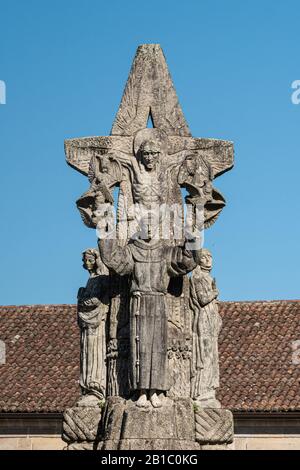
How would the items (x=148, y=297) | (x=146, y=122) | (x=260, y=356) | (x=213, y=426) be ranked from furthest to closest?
(x=260, y=356), (x=146, y=122), (x=213, y=426), (x=148, y=297)

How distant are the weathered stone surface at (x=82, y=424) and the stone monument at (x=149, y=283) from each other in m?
0.01

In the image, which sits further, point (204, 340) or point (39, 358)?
point (39, 358)

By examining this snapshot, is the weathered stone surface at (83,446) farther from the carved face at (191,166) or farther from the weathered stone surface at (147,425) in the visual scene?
the carved face at (191,166)

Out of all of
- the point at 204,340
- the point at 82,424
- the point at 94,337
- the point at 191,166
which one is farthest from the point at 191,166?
the point at 82,424

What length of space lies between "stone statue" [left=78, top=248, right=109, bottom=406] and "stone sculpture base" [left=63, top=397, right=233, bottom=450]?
278 millimetres

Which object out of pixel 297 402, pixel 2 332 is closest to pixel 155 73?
pixel 297 402

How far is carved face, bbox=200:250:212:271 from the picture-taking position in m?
16.3

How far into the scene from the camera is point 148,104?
16234 mm

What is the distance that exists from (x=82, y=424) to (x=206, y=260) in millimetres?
2460

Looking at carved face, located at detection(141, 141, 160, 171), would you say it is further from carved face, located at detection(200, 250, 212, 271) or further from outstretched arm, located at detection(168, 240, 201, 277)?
carved face, located at detection(200, 250, 212, 271)

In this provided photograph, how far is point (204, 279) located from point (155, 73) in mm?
2497

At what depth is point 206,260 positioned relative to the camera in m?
16.3

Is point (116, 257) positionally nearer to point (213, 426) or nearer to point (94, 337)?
point (94, 337)

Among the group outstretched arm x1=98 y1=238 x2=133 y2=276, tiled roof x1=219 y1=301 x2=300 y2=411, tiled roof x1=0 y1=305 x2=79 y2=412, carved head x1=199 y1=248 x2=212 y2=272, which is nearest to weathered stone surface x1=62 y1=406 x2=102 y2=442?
outstretched arm x1=98 y1=238 x2=133 y2=276
